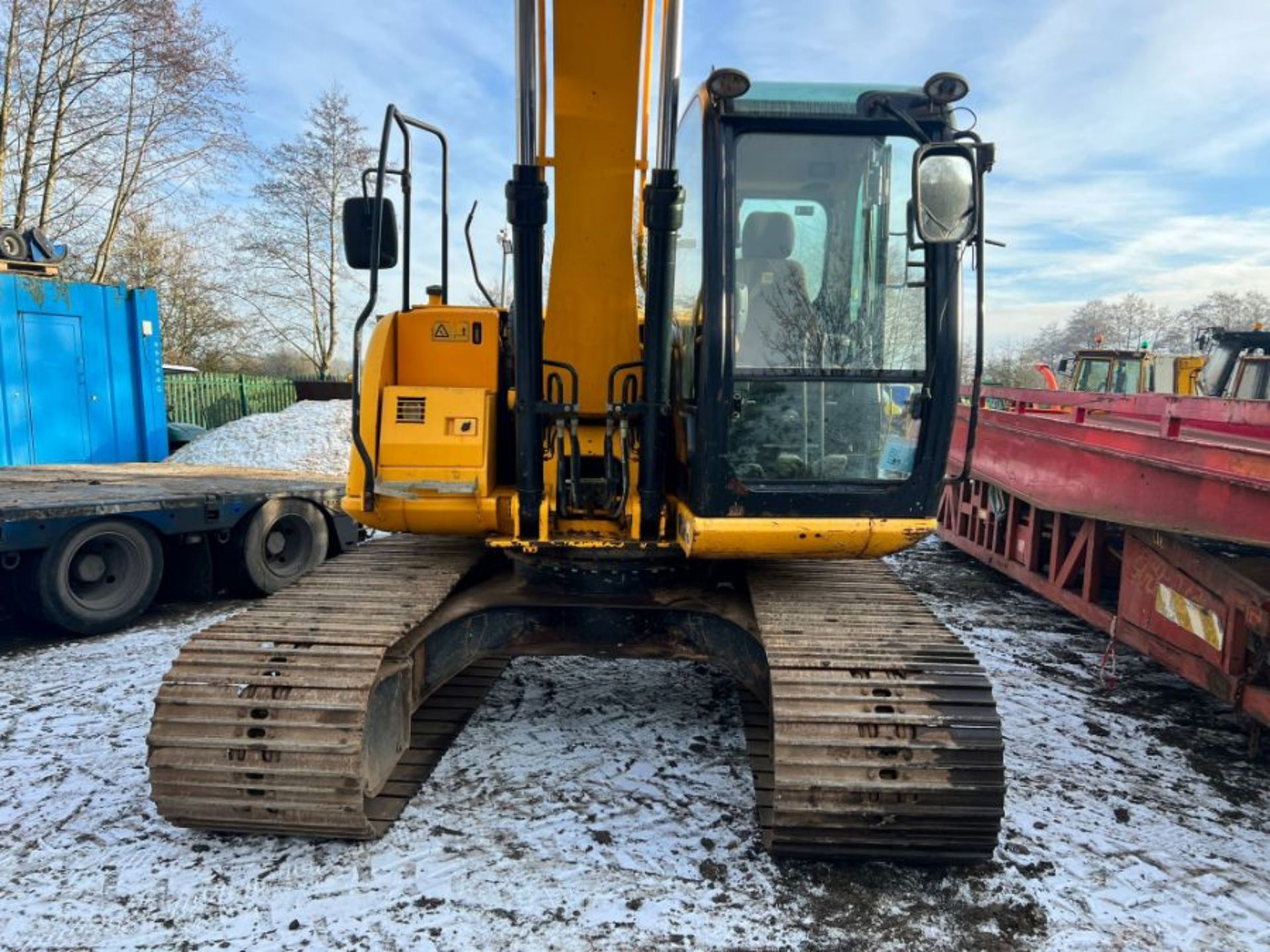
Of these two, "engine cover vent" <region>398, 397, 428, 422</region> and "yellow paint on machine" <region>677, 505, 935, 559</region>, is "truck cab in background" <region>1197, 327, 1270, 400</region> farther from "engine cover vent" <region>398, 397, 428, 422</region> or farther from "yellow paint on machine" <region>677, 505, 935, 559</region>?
"engine cover vent" <region>398, 397, 428, 422</region>

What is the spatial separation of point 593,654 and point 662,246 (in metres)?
1.88

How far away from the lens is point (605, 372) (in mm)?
3717

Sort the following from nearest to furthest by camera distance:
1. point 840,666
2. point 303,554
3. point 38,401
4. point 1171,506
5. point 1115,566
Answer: point 840,666 → point 1171,506 → point 1115,566 → point 303,554 → point 38,401

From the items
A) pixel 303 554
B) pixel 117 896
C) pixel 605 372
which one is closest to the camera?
pixel 117 896

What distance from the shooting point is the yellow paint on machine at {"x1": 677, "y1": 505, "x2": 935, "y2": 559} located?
3297 millimetres

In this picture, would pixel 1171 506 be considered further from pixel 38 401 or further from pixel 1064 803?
pixel 38 401

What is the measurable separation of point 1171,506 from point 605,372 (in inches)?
113

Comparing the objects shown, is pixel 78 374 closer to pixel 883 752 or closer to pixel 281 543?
pixel 281 543

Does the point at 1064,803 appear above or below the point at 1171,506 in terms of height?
below

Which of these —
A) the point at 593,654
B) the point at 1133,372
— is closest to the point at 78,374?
the point at 593,654

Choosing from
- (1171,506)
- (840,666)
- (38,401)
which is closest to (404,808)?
(840,666)

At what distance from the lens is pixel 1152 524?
429 cm

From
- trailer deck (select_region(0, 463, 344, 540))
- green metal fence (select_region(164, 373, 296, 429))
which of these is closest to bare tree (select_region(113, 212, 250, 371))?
green metal fence (select_region(164, 373, 296, 429))

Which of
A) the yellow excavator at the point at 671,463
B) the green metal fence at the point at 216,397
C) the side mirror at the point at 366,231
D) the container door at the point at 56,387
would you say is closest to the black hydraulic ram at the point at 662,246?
the yellow excavator at the point at 671,463
